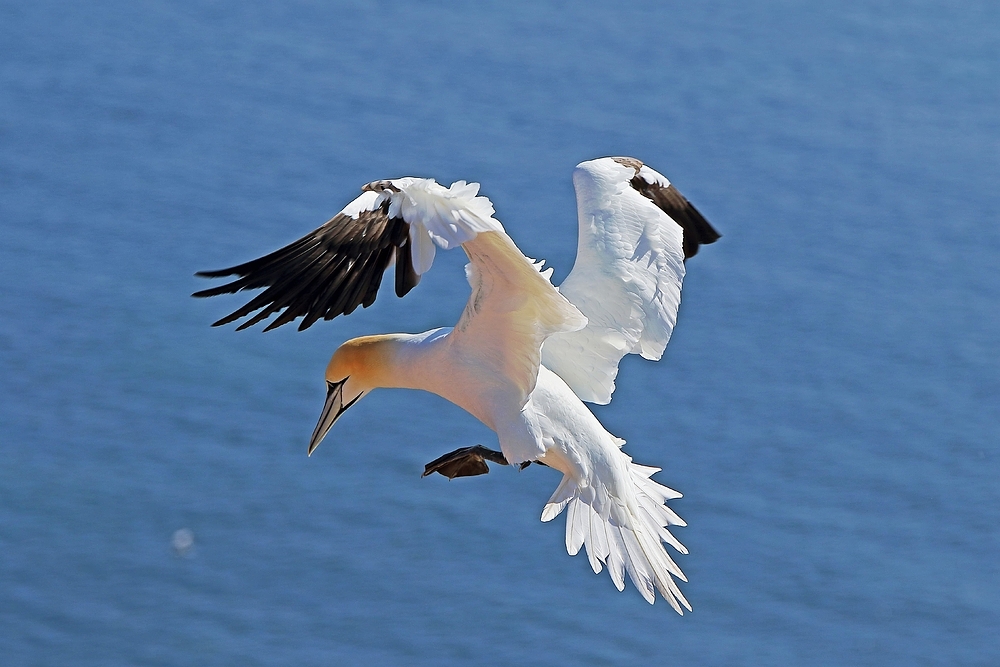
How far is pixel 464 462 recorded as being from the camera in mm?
2824

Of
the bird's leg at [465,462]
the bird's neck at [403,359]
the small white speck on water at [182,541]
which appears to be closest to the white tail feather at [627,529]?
the bird's leg at [465,462]

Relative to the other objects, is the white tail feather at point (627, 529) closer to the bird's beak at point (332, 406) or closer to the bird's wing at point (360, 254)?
the bird's beak at point (332, 406)

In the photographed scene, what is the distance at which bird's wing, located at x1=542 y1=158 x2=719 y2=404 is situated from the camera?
2.65 meters

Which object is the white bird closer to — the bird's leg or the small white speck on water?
the bird's leg

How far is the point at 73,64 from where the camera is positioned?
4.70 m

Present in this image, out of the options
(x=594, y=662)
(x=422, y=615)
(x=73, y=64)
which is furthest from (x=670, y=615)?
(x=73, y=64)

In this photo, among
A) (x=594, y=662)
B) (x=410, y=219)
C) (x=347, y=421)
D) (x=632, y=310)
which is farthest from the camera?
(x=347, y=421)

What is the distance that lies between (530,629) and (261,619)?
50 cm

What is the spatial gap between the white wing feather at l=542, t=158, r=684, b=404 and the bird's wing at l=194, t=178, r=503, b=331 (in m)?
0.58

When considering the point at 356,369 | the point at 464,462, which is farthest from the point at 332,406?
the point at 464,462

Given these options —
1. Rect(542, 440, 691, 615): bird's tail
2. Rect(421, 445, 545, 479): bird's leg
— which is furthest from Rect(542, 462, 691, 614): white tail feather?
Rect(421, 445, 545, 479): bird's leg

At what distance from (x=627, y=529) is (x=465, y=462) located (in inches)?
14.5

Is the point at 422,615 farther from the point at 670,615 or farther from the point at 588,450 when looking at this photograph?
the point at 588,450

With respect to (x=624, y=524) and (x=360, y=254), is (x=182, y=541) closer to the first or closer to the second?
(x=624, y=524)
